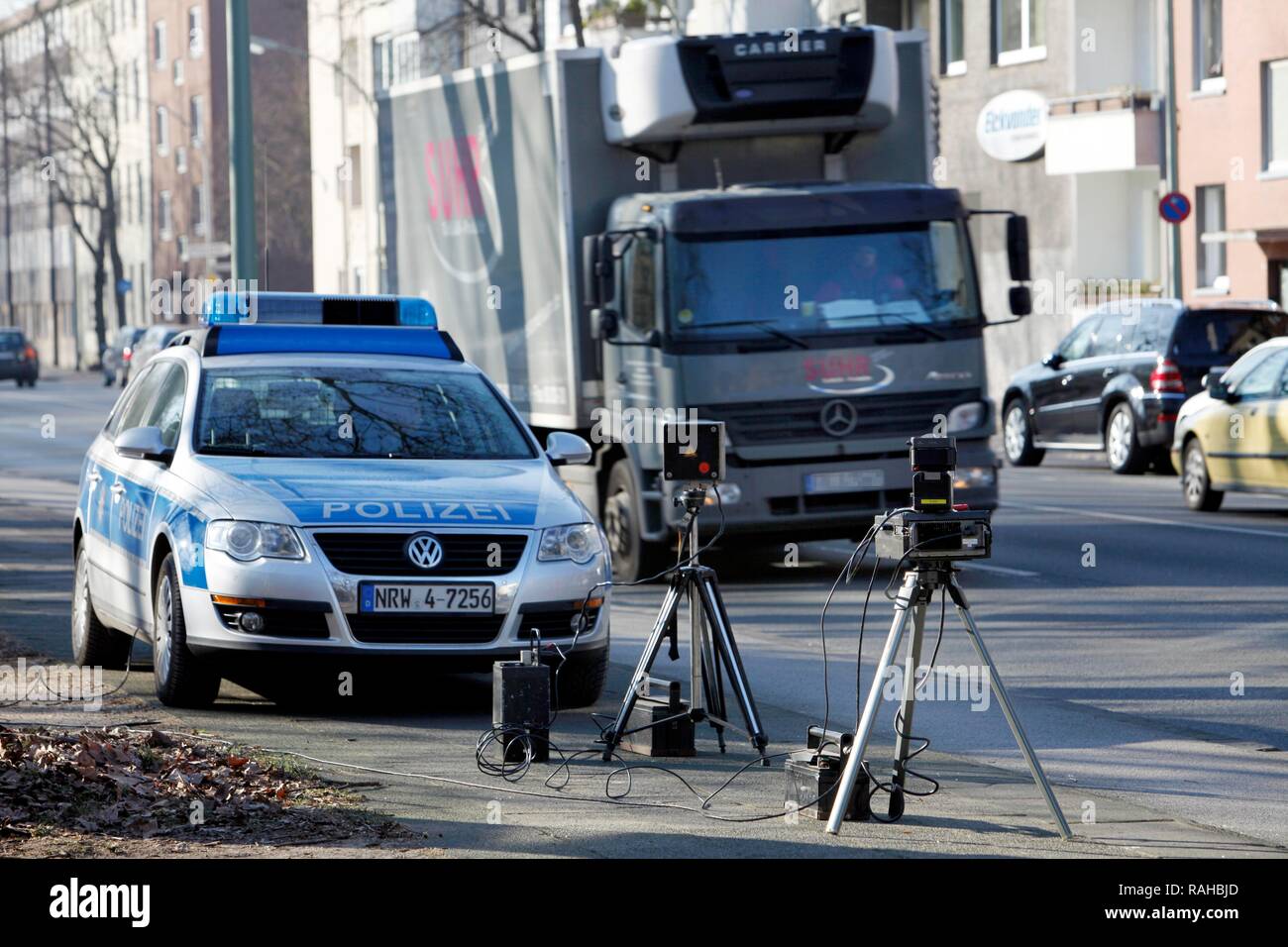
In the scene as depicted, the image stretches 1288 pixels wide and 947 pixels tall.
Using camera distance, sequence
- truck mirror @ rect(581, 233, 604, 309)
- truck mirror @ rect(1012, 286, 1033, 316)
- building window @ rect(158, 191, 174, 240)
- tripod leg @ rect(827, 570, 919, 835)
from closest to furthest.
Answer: tripod leg @ rect(827, 570, 919, 835) → truck mirror @ rect(581, 233, 604, 309) → truck mirror @ rect(1012, 286, 1033, 316) → building window @ rect(158, 191, 174, 240)

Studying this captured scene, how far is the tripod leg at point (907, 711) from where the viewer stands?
733cm

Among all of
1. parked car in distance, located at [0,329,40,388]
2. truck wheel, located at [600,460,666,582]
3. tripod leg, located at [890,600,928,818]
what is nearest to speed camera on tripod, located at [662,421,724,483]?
tripod leg, located at [890,600,928,818]

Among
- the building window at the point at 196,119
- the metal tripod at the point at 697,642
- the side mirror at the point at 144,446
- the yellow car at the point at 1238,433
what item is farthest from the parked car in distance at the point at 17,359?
the metal tripod at the point at 697,642

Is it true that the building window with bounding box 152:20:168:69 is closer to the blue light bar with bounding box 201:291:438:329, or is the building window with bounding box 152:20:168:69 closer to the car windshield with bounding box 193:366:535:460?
the blue light bar with bounding box 201:291:438:329

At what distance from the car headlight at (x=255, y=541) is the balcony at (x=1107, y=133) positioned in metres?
31.7

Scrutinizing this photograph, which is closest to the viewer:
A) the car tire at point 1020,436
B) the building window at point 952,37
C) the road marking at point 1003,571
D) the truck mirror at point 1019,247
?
the road marking at point 1003,571

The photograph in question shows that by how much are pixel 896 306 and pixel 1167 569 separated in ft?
8.75

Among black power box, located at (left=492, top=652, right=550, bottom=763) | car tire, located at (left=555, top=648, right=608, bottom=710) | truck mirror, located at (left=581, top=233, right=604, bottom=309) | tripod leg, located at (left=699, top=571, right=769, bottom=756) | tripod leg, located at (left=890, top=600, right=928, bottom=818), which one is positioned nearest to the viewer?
tripod leg, located at (left=890, top=600, right=928, bottom=818)

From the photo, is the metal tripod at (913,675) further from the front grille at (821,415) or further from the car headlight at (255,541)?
the front grille at (821,415)

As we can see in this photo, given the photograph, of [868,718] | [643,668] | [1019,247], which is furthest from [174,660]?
[1019,247]

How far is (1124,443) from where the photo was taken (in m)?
26.7

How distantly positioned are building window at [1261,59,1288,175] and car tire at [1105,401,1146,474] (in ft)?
36.2

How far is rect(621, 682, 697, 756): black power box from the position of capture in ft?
28.7

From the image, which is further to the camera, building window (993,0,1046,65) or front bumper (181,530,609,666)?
→ building window (993,0,1046,65)
